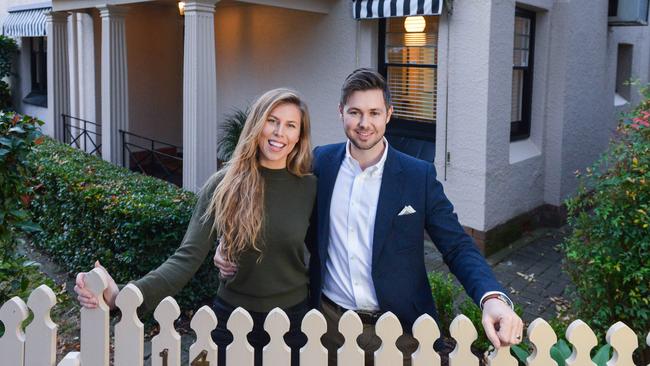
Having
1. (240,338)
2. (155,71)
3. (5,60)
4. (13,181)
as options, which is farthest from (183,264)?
(5,60)

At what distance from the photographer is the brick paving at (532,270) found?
5.50 metres

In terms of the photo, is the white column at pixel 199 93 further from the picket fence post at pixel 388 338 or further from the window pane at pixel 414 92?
the picket fence post at pixel 388 338

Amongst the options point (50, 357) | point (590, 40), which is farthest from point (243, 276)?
point (590, 40)

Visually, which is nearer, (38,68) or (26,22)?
(26,22)

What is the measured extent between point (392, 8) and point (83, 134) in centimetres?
686

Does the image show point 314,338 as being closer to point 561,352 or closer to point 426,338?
point 426,338

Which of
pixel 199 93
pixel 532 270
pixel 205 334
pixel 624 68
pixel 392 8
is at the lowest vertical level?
pixel 532 270

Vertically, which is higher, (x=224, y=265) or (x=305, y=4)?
(x=305, y=4)

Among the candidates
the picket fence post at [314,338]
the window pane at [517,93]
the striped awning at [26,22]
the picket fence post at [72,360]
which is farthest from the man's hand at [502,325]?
the striped awning at [26,22]

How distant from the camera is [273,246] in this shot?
248 cm

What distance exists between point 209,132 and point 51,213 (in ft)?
6.64

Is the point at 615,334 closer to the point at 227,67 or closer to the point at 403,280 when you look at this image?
the point at 403,280

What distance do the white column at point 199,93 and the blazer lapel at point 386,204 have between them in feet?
16.7

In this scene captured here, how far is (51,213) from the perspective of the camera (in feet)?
21.2
